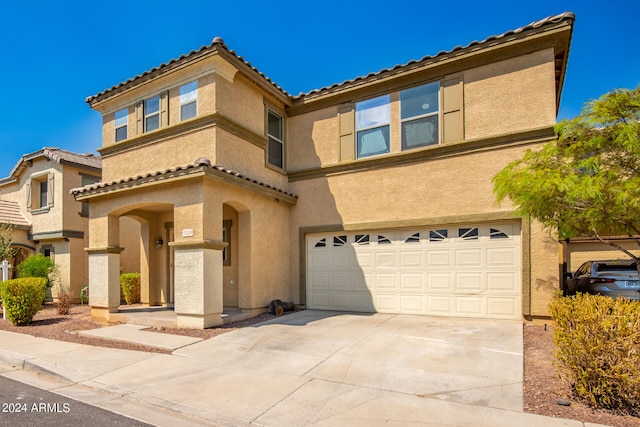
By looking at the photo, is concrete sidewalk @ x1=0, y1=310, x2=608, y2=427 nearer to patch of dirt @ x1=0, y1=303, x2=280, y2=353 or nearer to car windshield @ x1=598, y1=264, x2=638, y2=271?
patch of dirt @ x1=0, y1=303, x2=280, y2=353

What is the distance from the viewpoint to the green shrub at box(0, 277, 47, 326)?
1022 centimetres

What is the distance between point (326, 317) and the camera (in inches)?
401

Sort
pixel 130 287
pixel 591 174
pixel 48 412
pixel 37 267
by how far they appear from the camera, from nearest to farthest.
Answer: pixel 48 412 < pixel 591 174 < pixel 130 287 < pixel 37 267

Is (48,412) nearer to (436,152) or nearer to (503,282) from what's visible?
(503,282)

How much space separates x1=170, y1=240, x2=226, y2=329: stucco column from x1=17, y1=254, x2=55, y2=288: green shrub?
9.37m

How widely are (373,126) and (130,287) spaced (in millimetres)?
9958

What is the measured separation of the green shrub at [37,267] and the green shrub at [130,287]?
4.00 metres

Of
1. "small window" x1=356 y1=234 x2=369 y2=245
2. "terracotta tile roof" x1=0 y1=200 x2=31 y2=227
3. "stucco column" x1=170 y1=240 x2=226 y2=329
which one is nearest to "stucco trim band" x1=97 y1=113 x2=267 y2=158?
"stucco column" x1=170 y1=240 x2=226 y2=329

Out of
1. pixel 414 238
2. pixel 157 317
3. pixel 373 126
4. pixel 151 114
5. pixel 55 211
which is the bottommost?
pixel 157 317

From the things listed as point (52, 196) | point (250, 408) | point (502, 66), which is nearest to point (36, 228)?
point (52, 196)

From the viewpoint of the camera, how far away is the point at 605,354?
4.34 metres

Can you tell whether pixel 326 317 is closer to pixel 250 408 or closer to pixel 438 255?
pixel 438 255

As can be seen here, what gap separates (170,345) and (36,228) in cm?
1330

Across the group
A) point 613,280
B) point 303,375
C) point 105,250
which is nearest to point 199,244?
point 105,250
